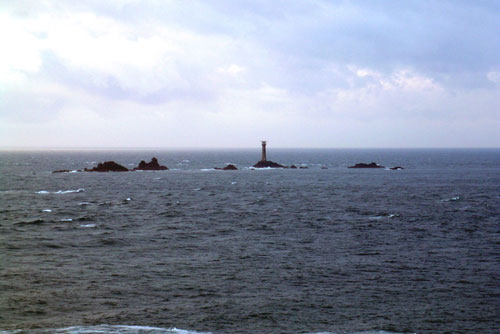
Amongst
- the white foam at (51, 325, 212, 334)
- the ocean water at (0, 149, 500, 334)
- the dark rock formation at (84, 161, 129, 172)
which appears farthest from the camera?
the dark rock formation at (84, 161, 129, 172)

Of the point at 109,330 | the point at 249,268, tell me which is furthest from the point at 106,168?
the point at 109,330

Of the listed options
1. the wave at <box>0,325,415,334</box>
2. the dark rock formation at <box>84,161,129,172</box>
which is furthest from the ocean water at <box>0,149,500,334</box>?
the dark rock formation at <box>84,161,129,172</box>

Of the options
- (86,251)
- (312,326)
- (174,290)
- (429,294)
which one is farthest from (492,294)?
(86,251)

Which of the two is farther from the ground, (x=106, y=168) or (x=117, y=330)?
(x=106, y=168)

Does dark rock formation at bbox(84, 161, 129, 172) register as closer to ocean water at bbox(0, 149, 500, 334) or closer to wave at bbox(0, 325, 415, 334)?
ocean water at bbox(0, 149, 500, 334)

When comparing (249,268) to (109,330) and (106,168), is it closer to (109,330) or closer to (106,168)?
(109,330)

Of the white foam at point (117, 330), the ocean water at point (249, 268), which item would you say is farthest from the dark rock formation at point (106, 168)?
the white foam at point (117, 330)

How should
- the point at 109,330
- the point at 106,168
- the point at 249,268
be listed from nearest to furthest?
the point at 109,330
the point at 249,268
the point at 106,168

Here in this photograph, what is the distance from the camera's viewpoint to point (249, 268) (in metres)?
30.7

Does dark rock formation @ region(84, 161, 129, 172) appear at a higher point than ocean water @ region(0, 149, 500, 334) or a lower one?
higher

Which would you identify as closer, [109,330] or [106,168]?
[109,330]

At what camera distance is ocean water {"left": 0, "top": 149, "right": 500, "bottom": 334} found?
21688mm

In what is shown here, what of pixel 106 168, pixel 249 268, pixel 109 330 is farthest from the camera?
pixel 106 168

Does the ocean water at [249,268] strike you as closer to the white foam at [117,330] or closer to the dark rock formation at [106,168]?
the white foam at [117,330]
